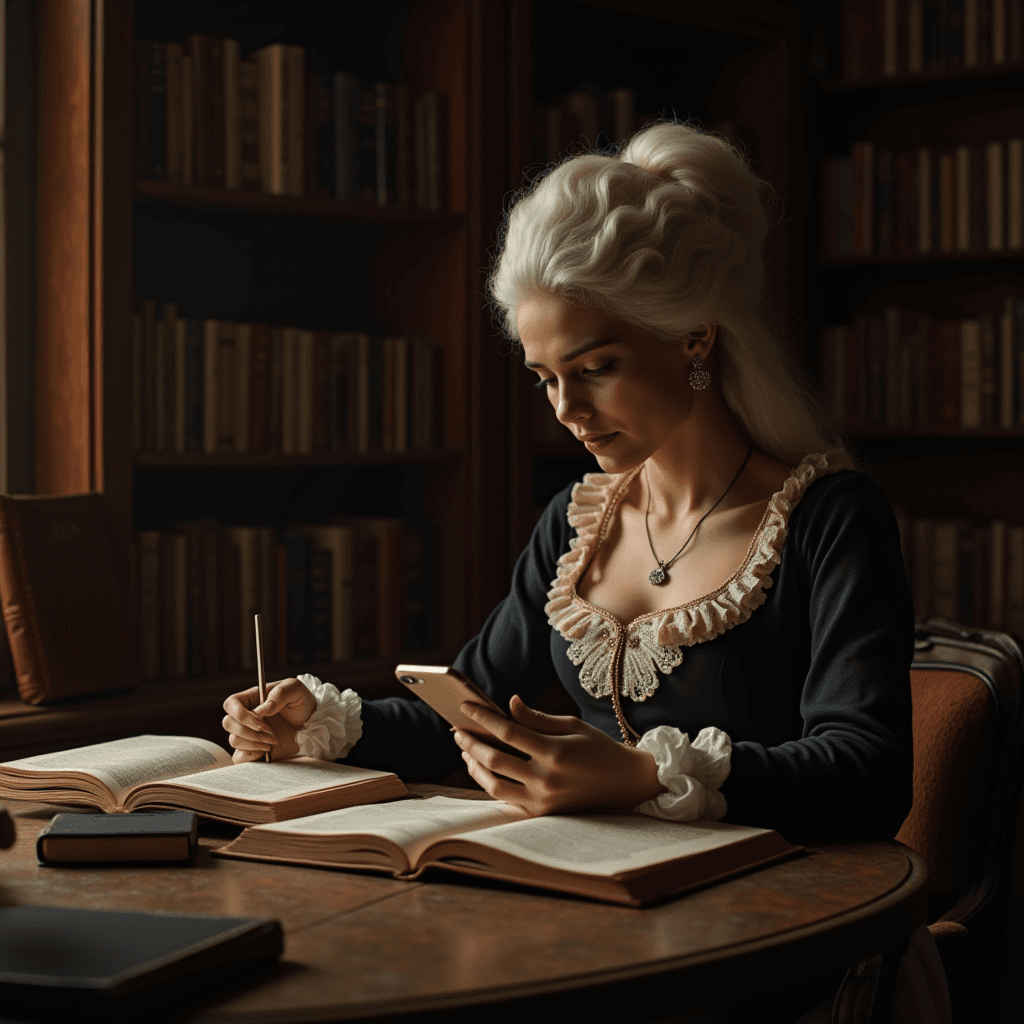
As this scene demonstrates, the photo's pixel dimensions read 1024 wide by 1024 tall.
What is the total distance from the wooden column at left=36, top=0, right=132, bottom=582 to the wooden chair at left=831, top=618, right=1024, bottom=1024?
1.31 m

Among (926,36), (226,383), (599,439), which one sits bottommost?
(599,439)

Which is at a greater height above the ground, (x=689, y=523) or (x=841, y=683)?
(x=689, y=523)

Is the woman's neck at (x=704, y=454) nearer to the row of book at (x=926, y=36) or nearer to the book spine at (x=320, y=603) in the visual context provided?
the book spine at (x=320, y=603)

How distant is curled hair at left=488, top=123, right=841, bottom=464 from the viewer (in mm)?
1512

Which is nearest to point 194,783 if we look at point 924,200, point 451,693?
point 451,693

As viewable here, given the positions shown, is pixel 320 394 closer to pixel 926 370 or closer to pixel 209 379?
pixel 209 379

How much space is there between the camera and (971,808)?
63.3 inches

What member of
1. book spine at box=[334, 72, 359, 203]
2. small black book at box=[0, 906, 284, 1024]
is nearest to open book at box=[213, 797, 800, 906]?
small black book at box=[0, 906, 284, 1024]

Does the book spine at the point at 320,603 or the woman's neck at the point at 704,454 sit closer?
the woman's neck at the point at 704,454

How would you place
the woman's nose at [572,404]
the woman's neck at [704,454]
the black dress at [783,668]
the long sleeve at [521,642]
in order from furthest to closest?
the long sleeve at [521,642] → the woman's neck at [704,454] → the woman's nose at [572,404] → the black dress at [783,668]

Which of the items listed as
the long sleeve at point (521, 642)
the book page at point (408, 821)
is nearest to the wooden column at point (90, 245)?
the long sleeve at point (521, 642)

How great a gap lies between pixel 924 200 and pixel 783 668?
2.14m

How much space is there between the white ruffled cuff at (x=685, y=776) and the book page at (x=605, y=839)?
12 millimetres

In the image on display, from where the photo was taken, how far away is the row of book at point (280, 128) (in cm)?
225
